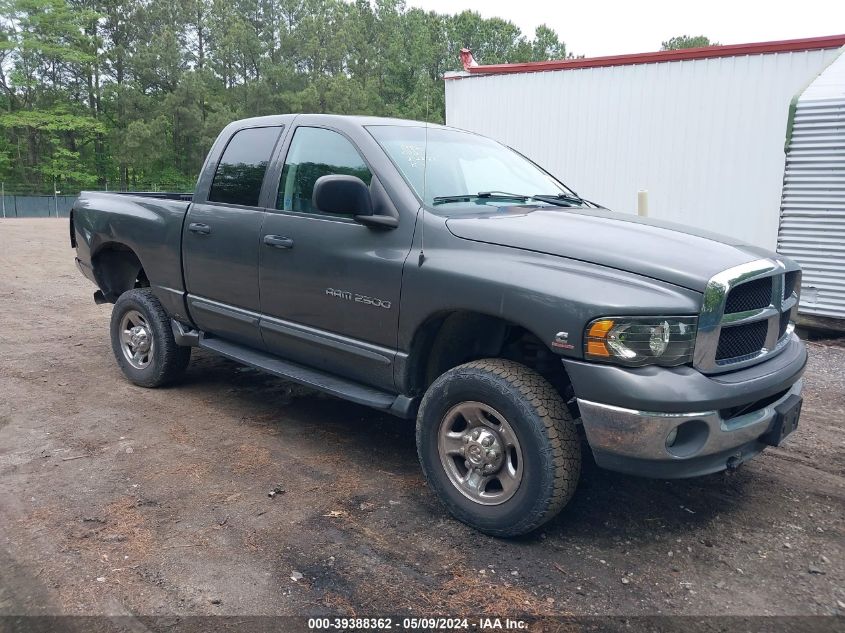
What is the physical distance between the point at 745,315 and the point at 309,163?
2.61 metres

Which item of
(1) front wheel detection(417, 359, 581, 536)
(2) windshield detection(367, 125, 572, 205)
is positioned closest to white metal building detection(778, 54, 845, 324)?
(2) windshield detection(367, 125, 572, 205)

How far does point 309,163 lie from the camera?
423 cm

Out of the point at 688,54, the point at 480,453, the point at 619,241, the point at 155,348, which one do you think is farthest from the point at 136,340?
the point at 688,54

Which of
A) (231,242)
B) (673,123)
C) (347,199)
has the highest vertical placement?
(673,123)

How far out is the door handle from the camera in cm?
409

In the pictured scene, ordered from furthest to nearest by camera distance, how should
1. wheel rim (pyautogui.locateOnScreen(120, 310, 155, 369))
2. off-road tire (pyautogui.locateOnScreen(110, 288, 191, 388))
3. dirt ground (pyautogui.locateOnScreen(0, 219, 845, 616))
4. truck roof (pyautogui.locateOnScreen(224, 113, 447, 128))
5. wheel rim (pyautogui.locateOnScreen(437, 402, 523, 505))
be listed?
wheel rim (pyautogui.locateOnScreen(120, 310, 155, 369)), off-road tire (pyautogui.locateOnScreen(110, 288, 191, 388)), truck roof (pyautogui.locateOnScreen(224, 113, 447, 128)), wheel rim (pyautogui.locateOnScreen(437, 402, 523, 505)), dirt ground (pyautogui.locateOnScreen(0, 219, 845, 616))

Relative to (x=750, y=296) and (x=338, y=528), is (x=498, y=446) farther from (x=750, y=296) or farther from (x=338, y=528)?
(x=750, y=296)

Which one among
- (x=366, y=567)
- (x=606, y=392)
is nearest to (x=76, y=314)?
(x=366, y=567)

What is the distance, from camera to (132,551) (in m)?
3.04

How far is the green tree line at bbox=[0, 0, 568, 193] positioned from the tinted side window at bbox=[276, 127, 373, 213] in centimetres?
3774

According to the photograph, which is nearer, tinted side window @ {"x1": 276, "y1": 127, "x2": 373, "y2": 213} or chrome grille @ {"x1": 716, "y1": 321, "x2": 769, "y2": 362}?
chrome grille @ {"x1": 716, "y1": 321, "x2": 769, "y2": 362}

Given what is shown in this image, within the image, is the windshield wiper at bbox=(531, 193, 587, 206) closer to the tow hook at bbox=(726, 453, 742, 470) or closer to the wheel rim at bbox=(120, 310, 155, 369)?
the tow hook at bbox=(726, 453, 742, 470)

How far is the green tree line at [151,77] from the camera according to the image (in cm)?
4200

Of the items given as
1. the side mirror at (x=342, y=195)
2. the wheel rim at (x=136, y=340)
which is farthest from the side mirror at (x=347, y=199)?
the wheel rim at (x=136, y=340)
